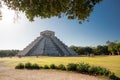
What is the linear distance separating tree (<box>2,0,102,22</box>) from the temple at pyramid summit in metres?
91.9

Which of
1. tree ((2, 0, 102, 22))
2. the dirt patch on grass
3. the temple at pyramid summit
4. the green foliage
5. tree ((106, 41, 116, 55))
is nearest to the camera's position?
tree ((2, 0, 102, 22))

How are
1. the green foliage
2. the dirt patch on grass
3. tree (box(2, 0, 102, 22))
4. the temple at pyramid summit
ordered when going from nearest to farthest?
tree (box(2, 0, 102, 22)), the dirt patch on grass, the green foliage, the temple at pyramid summit

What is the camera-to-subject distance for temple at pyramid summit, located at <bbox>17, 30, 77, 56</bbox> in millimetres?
103688

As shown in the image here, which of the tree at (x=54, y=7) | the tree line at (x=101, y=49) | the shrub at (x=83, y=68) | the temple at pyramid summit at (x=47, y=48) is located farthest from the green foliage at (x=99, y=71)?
the tree line at (x=101, y=49)

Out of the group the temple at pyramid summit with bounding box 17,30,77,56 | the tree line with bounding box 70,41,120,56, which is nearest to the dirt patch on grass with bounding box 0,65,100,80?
the temple at pyramid summit with bounding box 17,30,77,56

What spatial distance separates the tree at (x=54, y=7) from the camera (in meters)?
9.70

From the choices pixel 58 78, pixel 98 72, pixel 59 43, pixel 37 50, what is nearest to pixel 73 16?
pixel 58 78

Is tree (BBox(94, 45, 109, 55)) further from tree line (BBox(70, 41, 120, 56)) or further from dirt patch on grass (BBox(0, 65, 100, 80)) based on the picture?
dirt patch on grass (BBox(0, 65, 100, 80))

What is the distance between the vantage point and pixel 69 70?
2358cm

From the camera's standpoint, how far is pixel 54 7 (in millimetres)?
9992

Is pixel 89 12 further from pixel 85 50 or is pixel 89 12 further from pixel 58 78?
pixel 85 50

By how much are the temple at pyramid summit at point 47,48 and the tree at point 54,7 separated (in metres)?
91.9

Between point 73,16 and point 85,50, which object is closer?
point 73,16

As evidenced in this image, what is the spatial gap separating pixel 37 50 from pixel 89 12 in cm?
9792
